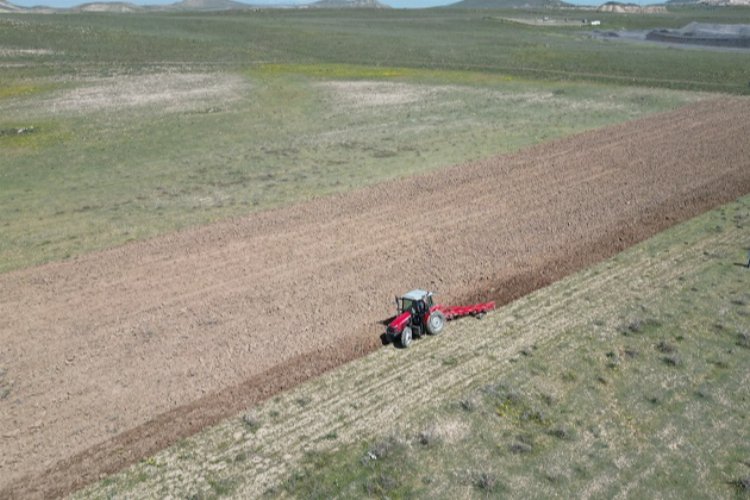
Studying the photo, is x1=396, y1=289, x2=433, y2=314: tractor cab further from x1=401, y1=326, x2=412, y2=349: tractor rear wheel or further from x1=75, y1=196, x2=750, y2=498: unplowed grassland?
x1=75, y1=196, x2=750, y2=498: unplowed grassland

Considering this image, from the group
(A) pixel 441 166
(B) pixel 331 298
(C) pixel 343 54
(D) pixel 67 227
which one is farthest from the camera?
(C) pixel 343 54

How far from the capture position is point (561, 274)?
25078 mm

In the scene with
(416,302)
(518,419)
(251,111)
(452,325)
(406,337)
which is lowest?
(518,419)

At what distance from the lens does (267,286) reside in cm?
2441

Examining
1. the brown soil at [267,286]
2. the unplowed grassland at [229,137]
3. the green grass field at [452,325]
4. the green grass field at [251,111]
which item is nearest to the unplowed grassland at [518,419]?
the green grass field at [452,325]

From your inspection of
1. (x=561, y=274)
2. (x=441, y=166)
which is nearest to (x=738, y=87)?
(x=441, y=166)

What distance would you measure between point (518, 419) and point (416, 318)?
4724mm

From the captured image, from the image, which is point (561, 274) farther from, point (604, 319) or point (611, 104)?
point (611, 104)

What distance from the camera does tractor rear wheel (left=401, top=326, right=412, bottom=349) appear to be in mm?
20125

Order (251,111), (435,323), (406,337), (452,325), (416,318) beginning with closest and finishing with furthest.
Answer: (406,337), (416,318), (435,323), (452,325), (251,111)

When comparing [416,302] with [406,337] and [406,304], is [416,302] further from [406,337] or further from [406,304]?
[406,337]

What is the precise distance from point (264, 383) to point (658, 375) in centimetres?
1035

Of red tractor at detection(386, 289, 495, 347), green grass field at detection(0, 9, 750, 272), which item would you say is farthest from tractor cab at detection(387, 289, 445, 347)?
green grass field at detection(0, 9, 750, 272)

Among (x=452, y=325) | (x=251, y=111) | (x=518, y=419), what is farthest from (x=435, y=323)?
(x=251, y=111)
